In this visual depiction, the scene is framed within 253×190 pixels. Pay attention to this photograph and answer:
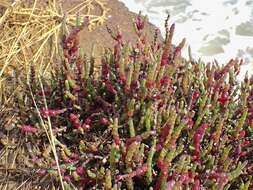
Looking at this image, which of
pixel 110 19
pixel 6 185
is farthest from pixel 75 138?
pixel 110 19

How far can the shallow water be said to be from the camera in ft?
18.3

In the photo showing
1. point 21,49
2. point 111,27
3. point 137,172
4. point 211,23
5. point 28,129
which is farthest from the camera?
point 211,23

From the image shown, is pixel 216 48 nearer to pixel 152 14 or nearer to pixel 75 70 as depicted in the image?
Answer: pixel 152 14

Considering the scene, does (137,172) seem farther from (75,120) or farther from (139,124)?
(75,120)

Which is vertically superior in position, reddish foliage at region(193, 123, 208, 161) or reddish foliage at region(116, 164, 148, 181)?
reddish foliage at region(193, 123, 208, 161)

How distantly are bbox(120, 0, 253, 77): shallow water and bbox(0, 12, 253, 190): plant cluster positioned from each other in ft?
6.88

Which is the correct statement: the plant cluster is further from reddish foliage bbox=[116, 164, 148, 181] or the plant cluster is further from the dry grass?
the dry grass

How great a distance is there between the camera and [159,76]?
9.73 ft

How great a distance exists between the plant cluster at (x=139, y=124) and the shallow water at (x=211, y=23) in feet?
6.88

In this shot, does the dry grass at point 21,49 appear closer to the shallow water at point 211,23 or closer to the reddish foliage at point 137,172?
the reddish foliage at point 137,172

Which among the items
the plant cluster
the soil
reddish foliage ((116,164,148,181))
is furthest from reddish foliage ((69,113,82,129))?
the soil

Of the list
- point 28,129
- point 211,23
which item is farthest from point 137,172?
point 211,23

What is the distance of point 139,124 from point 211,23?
10.7 feet

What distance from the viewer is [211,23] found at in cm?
597
